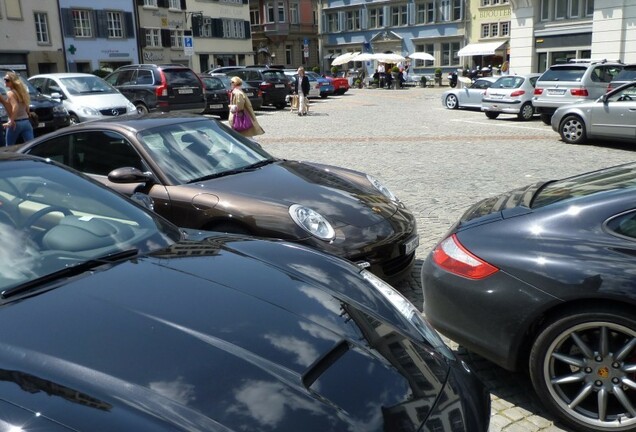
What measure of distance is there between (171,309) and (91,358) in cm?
40

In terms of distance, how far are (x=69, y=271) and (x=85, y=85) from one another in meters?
16.2

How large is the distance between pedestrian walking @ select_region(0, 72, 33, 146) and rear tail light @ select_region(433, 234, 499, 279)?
973cm

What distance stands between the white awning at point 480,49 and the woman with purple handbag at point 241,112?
46.7m

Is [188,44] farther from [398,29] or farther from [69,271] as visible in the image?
[398,29]

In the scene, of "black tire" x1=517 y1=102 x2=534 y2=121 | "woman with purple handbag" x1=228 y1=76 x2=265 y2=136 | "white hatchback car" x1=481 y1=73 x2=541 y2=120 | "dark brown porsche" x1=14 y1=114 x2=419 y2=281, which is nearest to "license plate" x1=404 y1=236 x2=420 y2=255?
"dark brown porsche" x1=14 y1=114 x2=419 y2=281

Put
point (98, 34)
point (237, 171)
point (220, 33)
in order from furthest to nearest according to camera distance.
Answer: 1. point (220, 33)
2. point (98, 34)
3. point (237, 171)

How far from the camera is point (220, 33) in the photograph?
55.3 meters

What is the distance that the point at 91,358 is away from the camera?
195 cm

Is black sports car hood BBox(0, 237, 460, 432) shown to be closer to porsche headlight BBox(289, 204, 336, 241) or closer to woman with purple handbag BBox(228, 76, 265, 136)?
porsche headlight BBox(289, 204, 336, 241)

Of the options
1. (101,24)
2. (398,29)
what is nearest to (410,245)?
(101,24)

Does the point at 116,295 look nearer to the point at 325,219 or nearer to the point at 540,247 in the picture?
the point at 540,247

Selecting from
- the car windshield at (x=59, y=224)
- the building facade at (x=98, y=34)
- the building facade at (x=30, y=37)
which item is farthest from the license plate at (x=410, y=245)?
A: the building facade at (x=98, y=34)

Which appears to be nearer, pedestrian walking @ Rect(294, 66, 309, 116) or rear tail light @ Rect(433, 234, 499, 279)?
rear tail light @ Rect(433, 234, 499, 279)

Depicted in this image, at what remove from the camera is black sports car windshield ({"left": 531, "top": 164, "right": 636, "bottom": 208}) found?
3508mm
